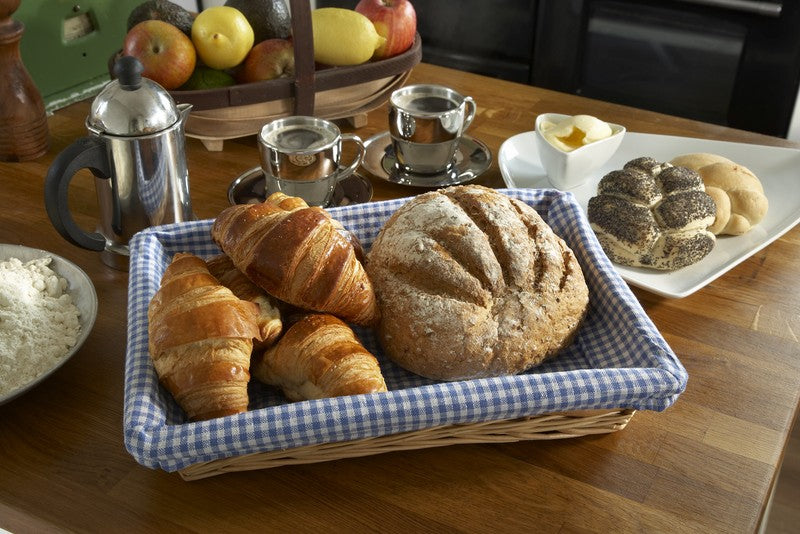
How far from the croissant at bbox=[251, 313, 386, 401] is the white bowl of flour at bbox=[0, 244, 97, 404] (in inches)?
9.2

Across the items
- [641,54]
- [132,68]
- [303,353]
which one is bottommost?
[641,54]

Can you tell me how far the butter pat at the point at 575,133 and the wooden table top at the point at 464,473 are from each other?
0.38 meters

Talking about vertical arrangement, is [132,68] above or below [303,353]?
above

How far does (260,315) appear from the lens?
2.92 ft

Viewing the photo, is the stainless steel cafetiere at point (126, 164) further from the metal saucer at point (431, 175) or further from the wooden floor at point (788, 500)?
the wooden floor at point (788, 500)

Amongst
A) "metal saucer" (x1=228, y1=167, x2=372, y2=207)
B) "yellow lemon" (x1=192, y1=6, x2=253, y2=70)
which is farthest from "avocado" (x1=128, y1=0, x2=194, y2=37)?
"metal saucer" (x1=228, y1=167, x2=372, y2=207)

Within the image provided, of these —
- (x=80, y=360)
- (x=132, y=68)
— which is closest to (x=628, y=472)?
(x=80, y=360)

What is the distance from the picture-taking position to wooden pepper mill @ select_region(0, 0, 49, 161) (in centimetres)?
131

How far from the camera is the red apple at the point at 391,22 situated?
1490 millimetres

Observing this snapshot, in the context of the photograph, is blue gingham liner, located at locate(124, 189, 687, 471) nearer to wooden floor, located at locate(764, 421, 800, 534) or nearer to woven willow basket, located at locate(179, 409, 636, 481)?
woven willow basket, located at locate(179, 409, 636, 481)

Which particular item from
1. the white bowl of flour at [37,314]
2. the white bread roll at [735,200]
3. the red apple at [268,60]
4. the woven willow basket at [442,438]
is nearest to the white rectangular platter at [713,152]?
the white bread roll at [735,200]

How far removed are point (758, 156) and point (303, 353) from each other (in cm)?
97

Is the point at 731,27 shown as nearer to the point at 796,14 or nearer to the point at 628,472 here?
the point at 796,14

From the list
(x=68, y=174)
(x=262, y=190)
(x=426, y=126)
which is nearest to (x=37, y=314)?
(x=68, y=174)
